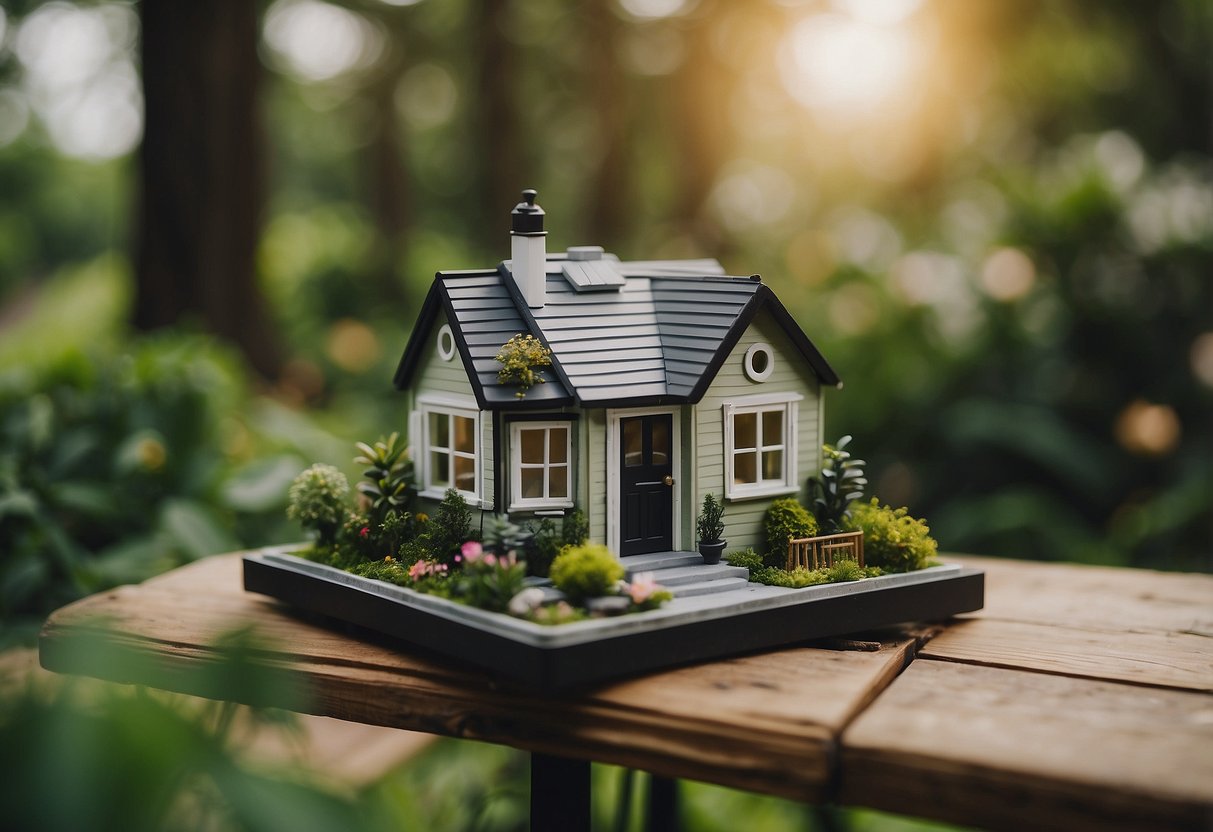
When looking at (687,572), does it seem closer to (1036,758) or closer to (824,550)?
(824,550)

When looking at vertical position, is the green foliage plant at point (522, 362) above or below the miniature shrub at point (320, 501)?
above

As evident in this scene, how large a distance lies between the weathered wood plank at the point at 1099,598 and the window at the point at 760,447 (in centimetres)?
91

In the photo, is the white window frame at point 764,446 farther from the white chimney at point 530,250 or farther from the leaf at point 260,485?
the leaf at point 260,485

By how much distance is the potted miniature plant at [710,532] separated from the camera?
10.1 feet

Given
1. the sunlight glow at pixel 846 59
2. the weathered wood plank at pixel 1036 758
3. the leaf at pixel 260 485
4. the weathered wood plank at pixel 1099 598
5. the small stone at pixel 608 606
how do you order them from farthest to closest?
the sunlight glow at pixel 846 59, the leaf at pixel 260 485, the weathered wood plank at pixel 1099 598, the small stone at pixel 608 606, the weathered wood plank at pixel 1036 758

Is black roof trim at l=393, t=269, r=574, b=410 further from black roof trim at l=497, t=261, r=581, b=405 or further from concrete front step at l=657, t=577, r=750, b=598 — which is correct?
concrete front step at l=657, t=577, r=750, b=598

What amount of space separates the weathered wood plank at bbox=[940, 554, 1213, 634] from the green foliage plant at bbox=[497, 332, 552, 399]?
5.87 ft

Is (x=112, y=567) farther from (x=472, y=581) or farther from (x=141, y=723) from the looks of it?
(x=141, y=723)

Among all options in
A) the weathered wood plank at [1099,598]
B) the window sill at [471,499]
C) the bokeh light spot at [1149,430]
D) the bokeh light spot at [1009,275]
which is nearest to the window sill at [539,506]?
the window sill at [471,499]

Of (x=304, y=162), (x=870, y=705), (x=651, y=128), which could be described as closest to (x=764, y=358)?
(x=870, y=705)

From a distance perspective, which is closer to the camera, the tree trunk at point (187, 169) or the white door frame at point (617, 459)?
the white door frame at point (617, 459)

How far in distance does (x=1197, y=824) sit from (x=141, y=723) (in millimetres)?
1942

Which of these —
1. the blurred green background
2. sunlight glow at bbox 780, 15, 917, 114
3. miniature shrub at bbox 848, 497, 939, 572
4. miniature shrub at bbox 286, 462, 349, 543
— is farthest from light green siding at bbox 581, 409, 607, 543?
sunlight glow at bbox 780, 15, 917, 114

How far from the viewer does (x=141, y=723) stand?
0.86 meters
